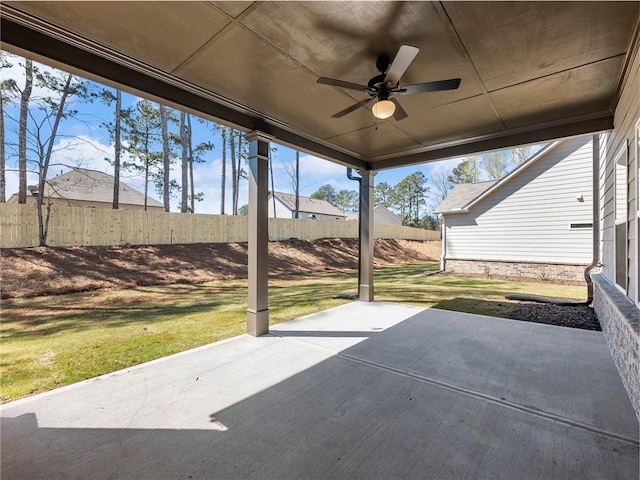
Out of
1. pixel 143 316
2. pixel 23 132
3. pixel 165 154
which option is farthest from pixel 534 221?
pixel 23 132

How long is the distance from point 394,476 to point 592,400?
A: 207 centimetres

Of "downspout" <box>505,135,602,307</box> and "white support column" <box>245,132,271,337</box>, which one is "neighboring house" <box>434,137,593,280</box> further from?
"white support column" <box>245,132,271,337</box>

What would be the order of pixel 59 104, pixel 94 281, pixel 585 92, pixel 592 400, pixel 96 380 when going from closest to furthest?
1. pixel 592 400
2. pixel 96 380
3. pixel 585 92
4. pixel 94 281
5. pixel 59 104

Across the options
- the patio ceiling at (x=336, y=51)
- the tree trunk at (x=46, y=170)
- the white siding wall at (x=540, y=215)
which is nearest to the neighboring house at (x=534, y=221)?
the white siding wall at (x=540, y=215)

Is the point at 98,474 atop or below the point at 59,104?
below

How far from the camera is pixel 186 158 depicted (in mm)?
16047

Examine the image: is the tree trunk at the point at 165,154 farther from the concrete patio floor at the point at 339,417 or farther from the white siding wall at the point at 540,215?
the white siding wall at the point at 540,215

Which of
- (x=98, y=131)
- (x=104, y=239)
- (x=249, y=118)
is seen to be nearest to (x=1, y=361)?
(x=249, y=118)

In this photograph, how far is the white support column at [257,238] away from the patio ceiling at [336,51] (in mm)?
416

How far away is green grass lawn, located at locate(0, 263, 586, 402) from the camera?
3.39 metres

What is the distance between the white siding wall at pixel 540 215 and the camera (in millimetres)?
9289

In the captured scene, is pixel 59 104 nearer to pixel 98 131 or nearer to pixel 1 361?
pixel 98 131

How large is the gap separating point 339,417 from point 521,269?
10625 millimetres

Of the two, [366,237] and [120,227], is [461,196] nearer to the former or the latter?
[366,237]
